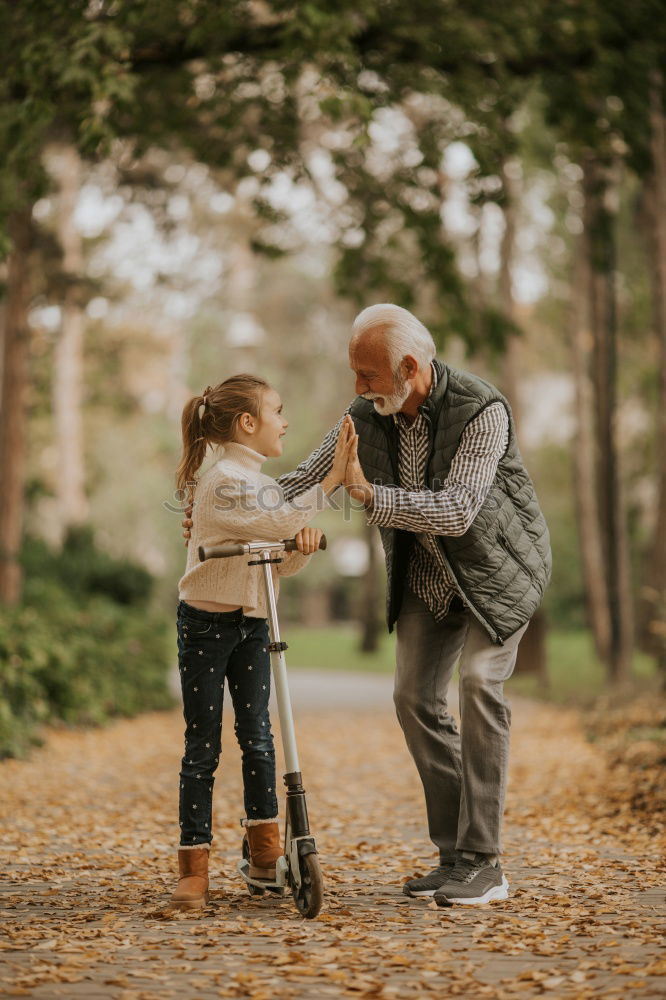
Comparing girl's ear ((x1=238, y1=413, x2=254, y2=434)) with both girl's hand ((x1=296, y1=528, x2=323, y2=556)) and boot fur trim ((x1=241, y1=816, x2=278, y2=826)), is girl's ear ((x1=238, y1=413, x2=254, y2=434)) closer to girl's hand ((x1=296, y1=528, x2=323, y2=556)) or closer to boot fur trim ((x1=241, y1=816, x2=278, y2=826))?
girl's hand ((x1=296, y1=528, x2=323, y2=556))

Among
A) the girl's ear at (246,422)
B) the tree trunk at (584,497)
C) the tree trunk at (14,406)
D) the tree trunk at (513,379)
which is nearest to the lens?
the girl's ear at (246,422)

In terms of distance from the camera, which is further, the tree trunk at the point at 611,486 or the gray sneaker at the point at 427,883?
the tree trunk at the point at 611,486

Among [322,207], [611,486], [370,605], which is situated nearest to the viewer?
[322,207]

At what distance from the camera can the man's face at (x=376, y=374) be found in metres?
4.79

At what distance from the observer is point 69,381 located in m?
24.0

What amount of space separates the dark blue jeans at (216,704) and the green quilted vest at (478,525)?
1.98 ft

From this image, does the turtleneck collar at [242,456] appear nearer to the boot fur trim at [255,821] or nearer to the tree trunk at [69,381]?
the boot fur trim at [255,821]

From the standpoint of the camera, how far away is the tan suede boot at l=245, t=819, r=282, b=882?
494 centimetres

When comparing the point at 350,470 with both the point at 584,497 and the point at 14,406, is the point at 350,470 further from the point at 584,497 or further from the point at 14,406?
the point at 584,497

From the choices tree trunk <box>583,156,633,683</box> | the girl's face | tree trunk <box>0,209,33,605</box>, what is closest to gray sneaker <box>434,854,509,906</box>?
the girl's face

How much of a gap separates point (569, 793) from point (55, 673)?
5.23 metres

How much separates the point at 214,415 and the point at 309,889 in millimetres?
1759

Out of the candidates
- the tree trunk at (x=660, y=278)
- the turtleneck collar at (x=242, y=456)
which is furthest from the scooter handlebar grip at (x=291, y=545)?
the tree trunk at (x=660, y=278)

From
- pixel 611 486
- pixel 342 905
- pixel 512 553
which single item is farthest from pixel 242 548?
pixel 611 486
